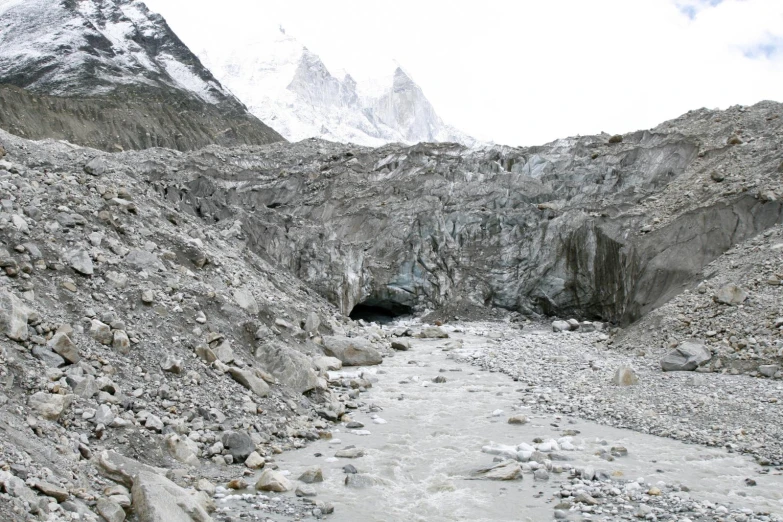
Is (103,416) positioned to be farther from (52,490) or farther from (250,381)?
(250,381)

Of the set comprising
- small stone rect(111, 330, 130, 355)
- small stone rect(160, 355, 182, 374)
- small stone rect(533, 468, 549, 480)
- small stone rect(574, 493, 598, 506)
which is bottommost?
small stone rect(533, 468, 549, 480)

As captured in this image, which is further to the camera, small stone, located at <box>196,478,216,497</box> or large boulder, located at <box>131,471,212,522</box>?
small stone, located at <box>196,478,216,497</box>

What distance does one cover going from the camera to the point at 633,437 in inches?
462

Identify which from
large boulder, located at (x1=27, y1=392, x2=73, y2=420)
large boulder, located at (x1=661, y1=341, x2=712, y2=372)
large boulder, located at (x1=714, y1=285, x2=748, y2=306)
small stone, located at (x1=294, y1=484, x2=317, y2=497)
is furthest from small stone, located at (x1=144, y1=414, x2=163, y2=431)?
large boulder, located at (x1=714, y1=285, x2=748, y2=306)

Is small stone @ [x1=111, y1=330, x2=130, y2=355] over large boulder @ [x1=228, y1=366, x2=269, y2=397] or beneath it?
over

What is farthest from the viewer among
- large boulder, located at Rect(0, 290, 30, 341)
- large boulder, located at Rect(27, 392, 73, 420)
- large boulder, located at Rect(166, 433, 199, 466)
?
large boulder, located at Rect(0, 290, 30, 341)

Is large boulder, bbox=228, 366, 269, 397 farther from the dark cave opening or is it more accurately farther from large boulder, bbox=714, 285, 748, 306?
the dark cave opening

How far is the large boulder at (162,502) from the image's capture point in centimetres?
688

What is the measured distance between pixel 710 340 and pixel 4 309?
1710cm

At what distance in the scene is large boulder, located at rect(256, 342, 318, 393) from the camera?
13.4 metres

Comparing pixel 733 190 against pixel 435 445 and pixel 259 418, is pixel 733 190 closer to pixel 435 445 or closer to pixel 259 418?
pixel 435 445

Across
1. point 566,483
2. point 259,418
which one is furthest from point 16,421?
point 566,483

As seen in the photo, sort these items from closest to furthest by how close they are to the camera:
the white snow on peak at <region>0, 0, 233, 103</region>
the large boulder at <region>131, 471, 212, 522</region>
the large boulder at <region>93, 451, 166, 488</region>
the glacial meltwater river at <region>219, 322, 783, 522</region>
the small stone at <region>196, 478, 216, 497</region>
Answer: the large boulder at <region>131, 471, 212, 522</region>
the large boulder at <region>93, 451, 166, 488</region>
the small stone at <region>196, 478, 216, 497</region>
the glacial meltwater river at <region>219, 322, 783, 522</region>
the white snow on peak at <region>0, 0, 233, 103</region>

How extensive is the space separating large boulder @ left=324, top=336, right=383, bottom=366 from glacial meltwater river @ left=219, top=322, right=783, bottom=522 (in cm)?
419
